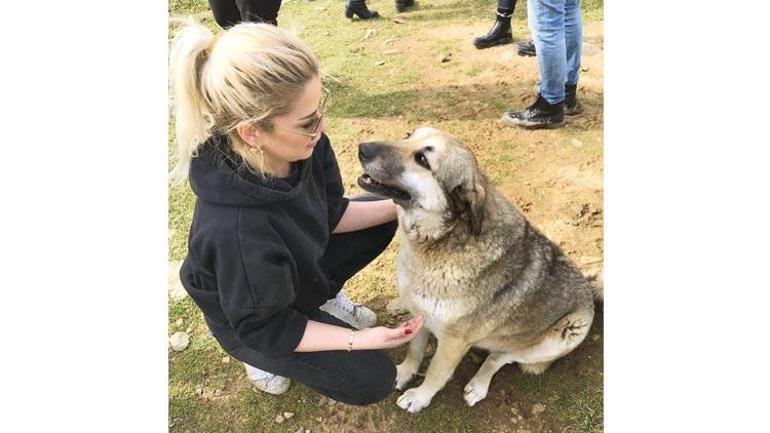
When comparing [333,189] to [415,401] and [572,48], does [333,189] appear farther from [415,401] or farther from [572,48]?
[572,48]

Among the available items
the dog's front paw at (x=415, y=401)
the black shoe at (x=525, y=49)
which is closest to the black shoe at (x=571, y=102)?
the black shoe at (x=525, y=49)

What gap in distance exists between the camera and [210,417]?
3.12 m

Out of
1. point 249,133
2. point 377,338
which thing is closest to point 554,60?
point 377,338

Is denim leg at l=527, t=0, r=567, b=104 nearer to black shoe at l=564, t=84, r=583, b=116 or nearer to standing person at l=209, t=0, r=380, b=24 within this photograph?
black shoe at l=564, t=84, r=583, b=116

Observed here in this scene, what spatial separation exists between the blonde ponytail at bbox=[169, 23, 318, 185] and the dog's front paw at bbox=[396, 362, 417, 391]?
186 centimetres

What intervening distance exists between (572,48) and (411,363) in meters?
3.20

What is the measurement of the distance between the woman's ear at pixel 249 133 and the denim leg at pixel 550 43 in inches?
118

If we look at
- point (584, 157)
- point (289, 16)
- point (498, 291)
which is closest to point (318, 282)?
point (498, 291)

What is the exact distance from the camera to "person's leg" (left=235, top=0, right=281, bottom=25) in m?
4.21

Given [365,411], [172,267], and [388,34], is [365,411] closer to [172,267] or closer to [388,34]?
[172,267]

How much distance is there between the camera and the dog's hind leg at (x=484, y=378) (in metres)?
3.08

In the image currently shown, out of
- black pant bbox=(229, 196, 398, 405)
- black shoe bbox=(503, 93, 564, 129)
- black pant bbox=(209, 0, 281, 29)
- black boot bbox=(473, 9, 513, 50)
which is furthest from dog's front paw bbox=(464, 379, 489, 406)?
black boot bbox=(473, 9, 513, 50)

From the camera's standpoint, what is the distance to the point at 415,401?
307 centimetres
